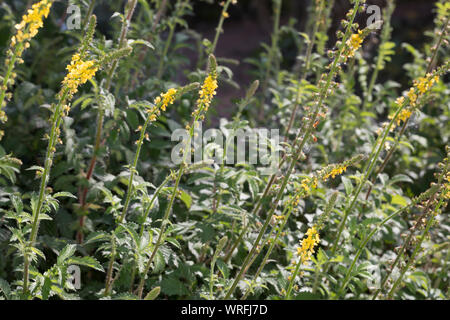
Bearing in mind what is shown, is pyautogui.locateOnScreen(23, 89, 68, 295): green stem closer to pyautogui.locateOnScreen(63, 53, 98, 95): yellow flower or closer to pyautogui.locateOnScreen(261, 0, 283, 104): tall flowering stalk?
pyautogui.locateOnScreen(63, 53, 98, 95): yellow flower

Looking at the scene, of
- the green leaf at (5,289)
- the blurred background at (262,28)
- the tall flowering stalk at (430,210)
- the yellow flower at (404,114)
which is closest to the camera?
the green leaf at (5,289)

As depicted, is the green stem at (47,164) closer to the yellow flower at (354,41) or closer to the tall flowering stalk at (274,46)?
the yellow flower at (354,41)

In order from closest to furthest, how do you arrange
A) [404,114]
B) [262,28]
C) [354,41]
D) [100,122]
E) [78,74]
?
1. [78,74]
2. [354,41]
3. [404,114]
4. [100,122]
5. [262,28]

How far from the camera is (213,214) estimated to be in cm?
387

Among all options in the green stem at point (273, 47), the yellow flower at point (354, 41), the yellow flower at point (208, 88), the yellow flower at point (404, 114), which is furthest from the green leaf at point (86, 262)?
the green stem at point (273, 47)

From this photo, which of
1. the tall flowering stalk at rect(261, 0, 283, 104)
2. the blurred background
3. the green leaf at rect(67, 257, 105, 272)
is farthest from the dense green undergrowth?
the blurred background

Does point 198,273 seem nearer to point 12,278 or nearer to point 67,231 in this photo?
point 67,231

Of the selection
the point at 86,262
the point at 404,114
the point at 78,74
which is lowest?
the point at 86,262

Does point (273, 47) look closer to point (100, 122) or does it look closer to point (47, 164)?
point (100, 122)

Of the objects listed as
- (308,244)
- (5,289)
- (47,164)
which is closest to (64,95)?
(47,164)

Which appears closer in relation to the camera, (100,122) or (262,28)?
(100,122)

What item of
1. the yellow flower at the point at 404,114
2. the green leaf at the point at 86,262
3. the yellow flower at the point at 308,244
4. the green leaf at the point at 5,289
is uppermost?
the yellow flower at the point at 404,114
